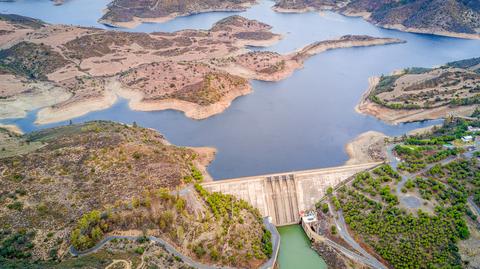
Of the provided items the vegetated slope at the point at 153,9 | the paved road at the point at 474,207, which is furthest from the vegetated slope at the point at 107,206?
the vegetated slope at the point at 153,9

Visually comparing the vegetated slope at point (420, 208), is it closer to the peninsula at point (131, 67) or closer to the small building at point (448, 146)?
the small building at point (448, 146)

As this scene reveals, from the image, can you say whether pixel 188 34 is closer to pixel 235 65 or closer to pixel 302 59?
pixel 235 65

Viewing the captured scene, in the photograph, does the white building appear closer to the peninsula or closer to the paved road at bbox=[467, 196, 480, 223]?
the paved road at bbox=[467, 196, 480, 223]

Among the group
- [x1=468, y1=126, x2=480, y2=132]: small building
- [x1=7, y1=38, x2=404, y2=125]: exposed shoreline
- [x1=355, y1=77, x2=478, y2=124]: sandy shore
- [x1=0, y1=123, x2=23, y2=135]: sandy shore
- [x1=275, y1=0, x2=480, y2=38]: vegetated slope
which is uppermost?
[x1=275, y1=0, x2=480, y2=38]: vegetated slope

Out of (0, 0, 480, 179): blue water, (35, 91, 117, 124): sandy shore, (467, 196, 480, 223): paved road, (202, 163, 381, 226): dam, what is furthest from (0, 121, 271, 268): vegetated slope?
(467, 196, 480, 223): paved road

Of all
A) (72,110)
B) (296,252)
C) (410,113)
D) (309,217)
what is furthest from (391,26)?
(296,252)

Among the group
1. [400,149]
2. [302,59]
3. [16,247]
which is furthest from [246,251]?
[302,59]

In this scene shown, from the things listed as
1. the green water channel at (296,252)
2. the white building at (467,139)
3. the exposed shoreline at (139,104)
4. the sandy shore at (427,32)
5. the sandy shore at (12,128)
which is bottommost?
the green water channel at (296,252)
